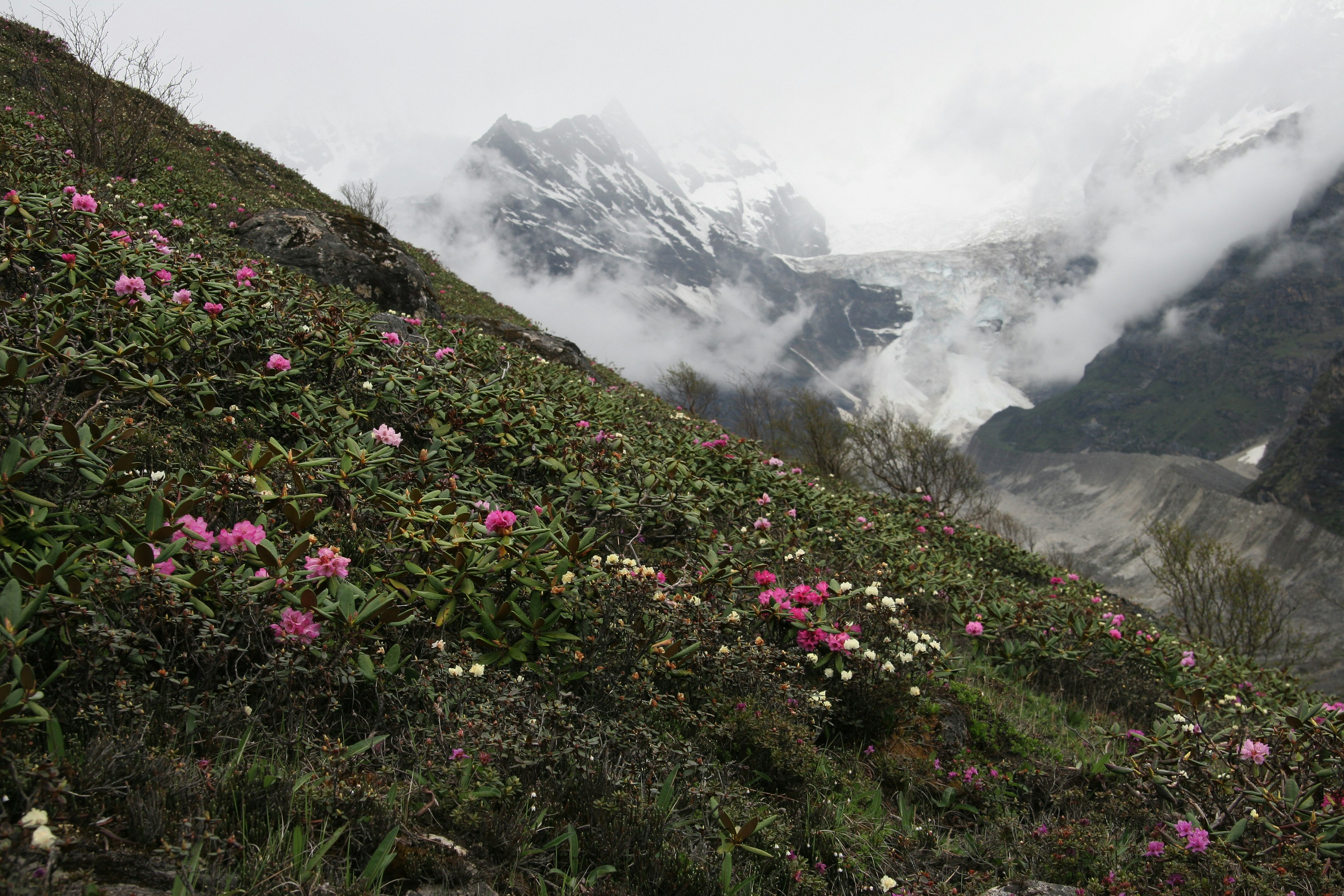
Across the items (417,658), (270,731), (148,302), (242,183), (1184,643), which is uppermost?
(242,183)

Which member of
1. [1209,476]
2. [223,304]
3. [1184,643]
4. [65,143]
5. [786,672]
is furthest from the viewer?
[1209,476]

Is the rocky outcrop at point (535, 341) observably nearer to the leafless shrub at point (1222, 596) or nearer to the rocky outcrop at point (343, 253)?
the rocky outcrop at point (343, 253)

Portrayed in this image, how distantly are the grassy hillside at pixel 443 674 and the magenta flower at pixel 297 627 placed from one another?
0.01 meters

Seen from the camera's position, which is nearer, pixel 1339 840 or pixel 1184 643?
pixel 1339 840

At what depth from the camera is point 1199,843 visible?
9.99 feet

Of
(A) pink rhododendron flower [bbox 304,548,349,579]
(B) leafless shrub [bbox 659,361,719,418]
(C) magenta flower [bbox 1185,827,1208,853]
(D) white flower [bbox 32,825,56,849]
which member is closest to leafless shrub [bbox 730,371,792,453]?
(B) leafless shrub [bbox 659,361,719,418]

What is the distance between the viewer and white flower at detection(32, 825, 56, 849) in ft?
4.55

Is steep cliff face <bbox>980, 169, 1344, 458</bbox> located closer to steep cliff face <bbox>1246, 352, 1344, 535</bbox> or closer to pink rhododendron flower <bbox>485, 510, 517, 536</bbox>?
steep cliff face <bbox>1246, 352, 1344, 535</bbox>

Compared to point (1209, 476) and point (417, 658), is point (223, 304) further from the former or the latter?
point (1209, 476)

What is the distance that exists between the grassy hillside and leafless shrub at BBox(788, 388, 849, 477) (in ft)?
67.8

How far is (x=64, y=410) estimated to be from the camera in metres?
3.28

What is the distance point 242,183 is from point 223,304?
13136 mm

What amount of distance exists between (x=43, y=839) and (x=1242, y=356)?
242 m

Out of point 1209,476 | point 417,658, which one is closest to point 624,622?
point 417,658
